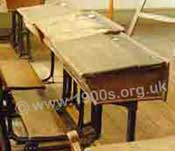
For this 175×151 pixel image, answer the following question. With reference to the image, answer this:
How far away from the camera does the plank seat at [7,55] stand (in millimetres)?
3828

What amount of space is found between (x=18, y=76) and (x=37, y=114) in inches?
23.1

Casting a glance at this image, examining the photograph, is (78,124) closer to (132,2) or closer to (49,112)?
(49,112)

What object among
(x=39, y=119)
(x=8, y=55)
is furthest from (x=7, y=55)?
(x=39, y=119)

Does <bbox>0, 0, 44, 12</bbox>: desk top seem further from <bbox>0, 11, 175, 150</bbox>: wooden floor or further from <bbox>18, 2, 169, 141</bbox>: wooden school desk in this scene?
<bbox>18, 2, 169, 141</bbox>: wooden school desk

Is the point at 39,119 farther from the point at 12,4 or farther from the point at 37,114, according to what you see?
the point at 12,4

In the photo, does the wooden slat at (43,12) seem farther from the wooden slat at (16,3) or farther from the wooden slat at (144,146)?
the wooden slat at (144,146)

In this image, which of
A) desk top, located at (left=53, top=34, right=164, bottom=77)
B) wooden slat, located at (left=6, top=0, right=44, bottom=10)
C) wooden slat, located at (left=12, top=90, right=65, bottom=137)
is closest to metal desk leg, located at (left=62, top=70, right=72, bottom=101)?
wooden slat, located at (left=12, top=90, right=65, bottom=137)

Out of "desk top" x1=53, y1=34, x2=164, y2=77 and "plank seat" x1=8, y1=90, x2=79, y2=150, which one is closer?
"desk top" x1=53, y1=34, x2=164, y2=77

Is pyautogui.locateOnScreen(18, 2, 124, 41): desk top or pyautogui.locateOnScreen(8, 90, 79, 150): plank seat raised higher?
pyautogui.locateOnScreen(18, 2, 124, 41): desk top

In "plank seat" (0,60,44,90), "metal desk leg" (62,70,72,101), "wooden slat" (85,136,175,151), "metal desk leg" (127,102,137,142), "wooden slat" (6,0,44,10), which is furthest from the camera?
"wooden slat" (6,0,44,10)

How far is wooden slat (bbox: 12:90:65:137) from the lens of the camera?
8.56 ft

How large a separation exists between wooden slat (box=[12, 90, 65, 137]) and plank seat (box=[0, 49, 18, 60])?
2.28 feet

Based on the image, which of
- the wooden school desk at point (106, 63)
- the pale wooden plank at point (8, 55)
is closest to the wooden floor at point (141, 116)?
the pale wooden plank at point (8, 55)

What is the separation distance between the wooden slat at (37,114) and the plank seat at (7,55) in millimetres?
695
